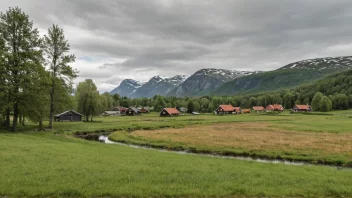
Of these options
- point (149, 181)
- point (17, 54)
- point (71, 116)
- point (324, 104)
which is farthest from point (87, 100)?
point (324, 104)

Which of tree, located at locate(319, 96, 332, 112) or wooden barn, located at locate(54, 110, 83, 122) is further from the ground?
tree, located at locate(319, 96, 332, 112)

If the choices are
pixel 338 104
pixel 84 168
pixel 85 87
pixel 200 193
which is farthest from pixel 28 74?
pixel 338 104

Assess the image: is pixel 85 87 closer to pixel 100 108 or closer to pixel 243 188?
pixel 100 108

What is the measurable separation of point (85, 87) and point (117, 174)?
3153 inches

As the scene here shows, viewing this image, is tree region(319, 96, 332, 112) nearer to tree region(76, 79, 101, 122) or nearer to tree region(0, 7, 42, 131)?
tree region(76, 79, 101, 122)

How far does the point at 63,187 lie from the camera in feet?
42.8

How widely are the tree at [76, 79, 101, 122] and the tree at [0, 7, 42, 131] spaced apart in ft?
148

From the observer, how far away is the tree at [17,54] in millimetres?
41656

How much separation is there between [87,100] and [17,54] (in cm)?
4771

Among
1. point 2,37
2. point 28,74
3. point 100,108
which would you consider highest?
point 2,37

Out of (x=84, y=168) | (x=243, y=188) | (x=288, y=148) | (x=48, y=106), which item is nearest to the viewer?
(x=243, y=188)

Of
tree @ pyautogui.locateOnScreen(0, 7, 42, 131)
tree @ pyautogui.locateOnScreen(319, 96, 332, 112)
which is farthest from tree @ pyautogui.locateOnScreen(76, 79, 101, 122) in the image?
tree @ pyautogui.locateOnScreen(319, 96, 332, 112)

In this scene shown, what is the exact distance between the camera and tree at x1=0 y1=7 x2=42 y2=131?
137 ft

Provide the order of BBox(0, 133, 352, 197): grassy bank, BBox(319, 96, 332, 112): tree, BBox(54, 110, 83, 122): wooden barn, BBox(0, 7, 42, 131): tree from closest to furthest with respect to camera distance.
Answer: BBox(0, 133, 352, 197): grassy bank, BBox(0, 7, 42, 131): tree, BBox(54, 110, 83, 122): wooden barn, BBox(319, 96, 332, 112): tree
